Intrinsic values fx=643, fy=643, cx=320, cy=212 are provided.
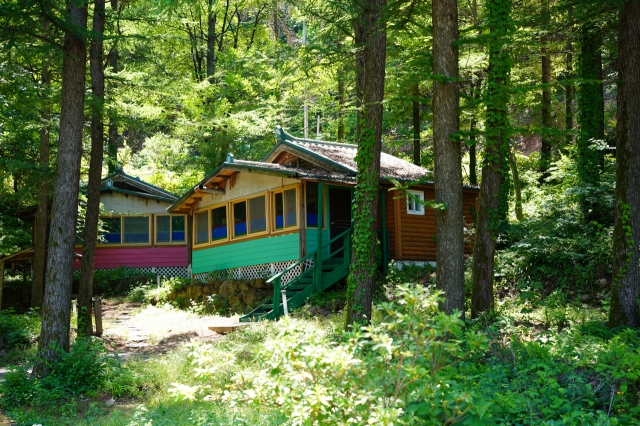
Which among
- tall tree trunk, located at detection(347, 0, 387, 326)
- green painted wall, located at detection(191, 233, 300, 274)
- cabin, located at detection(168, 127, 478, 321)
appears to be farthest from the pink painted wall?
tall tree trunk, located at detection(347, 0, 387, 326)

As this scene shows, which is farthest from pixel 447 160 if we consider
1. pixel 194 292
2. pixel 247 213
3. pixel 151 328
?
pixel 194 292

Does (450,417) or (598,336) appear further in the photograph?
(598,336)

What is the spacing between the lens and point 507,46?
10844mm

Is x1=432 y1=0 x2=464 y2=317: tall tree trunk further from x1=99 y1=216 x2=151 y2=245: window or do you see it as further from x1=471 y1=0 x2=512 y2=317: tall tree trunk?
x1=99 y1=216 x2=151 y2=245: window

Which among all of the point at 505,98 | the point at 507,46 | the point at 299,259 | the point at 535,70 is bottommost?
the point at 299,259

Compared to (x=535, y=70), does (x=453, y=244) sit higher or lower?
lower

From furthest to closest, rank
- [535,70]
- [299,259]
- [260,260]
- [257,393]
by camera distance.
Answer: [535,70] < [260,260] < [299,259] < [257,393]

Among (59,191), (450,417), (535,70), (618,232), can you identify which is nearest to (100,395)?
(59,191)

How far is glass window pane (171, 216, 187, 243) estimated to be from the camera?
26.4m

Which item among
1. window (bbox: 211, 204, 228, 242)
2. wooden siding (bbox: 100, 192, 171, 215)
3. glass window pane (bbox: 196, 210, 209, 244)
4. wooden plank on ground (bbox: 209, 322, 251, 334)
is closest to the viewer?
wooden plank on ground (bbox: 209, 322, 251, 334)

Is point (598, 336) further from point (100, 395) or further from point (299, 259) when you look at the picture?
point (299, 259)

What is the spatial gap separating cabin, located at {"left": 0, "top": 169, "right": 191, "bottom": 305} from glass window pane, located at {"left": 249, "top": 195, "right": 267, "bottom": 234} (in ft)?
22.3

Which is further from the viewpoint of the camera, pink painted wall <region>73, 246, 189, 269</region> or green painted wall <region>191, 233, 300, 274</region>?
pink painted wall <region>73, 246, 189, 269</region>

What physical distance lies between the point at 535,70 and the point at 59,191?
17.8m
